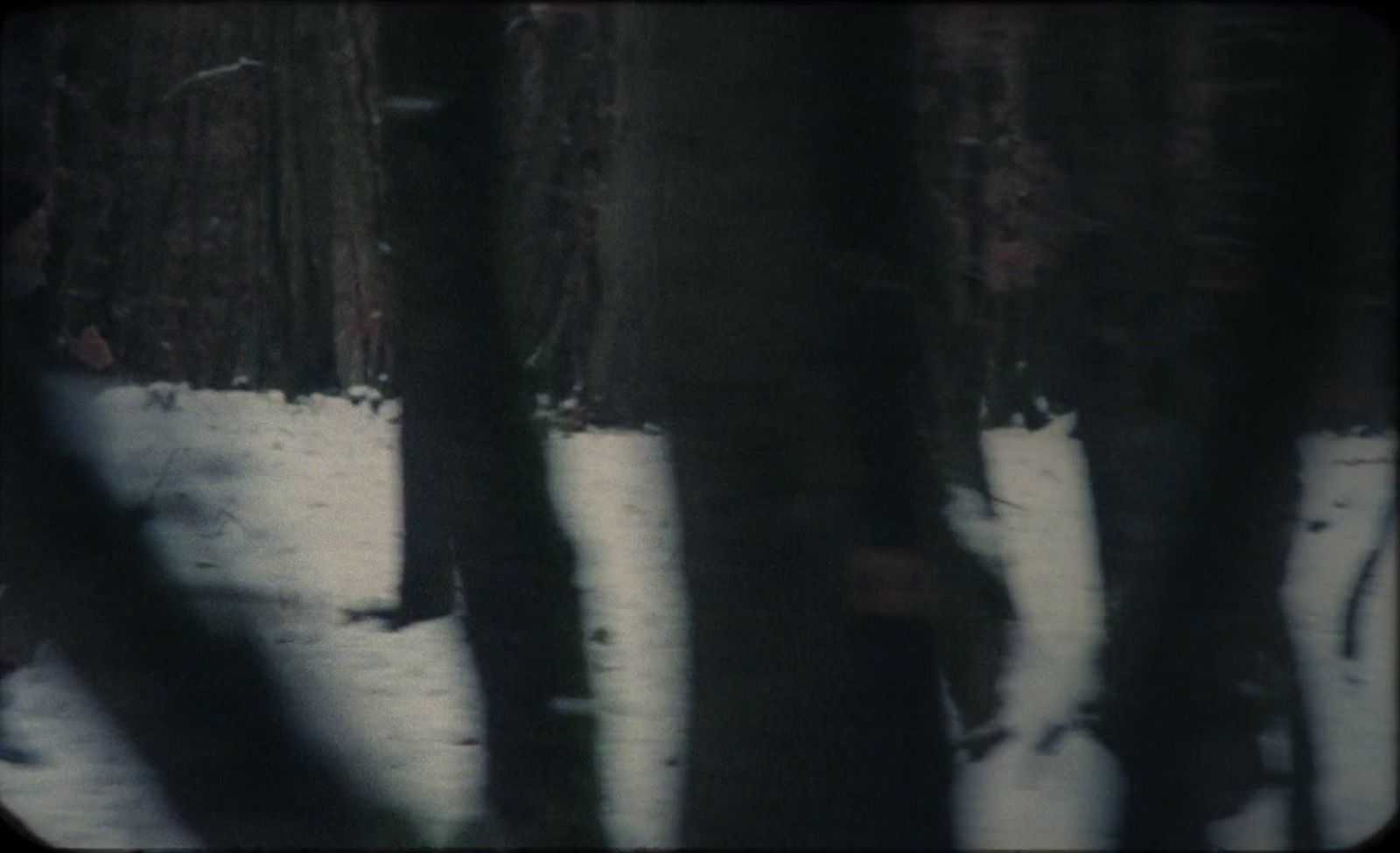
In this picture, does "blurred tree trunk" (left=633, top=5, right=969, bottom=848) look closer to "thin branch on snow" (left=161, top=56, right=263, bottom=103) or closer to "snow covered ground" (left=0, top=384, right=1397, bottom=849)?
"snow covered ground" (left=0, top=384, right=1397, bottom=849)

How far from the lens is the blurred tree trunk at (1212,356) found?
3605mm

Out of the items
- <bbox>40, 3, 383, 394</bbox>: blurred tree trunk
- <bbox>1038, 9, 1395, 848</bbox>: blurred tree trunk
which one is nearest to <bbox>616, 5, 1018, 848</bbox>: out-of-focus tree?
<bbox>1038, 9, 1395, 848</bbox>: blurred tree trunk

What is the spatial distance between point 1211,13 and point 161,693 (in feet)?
8.24

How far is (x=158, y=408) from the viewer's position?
472 cm

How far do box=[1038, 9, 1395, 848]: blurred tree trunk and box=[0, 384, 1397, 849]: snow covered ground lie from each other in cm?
10

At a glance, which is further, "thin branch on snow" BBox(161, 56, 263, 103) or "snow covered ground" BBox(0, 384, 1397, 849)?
"thin branch on snow" BBox(161, 56, 263, 103)

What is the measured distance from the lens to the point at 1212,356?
370 cm

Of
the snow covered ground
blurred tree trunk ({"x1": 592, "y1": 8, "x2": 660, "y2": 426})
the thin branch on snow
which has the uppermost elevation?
the thin branch on snow

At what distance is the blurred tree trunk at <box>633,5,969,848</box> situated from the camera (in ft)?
11.3

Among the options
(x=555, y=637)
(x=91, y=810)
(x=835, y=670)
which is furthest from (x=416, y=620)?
(x=835, y=670)

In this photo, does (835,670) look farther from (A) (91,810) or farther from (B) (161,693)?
(A) (91,810)

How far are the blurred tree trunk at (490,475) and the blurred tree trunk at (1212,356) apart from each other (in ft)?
3.86

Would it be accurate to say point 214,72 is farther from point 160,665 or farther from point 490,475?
point 160,665

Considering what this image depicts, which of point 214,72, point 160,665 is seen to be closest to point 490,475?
point 160,665
